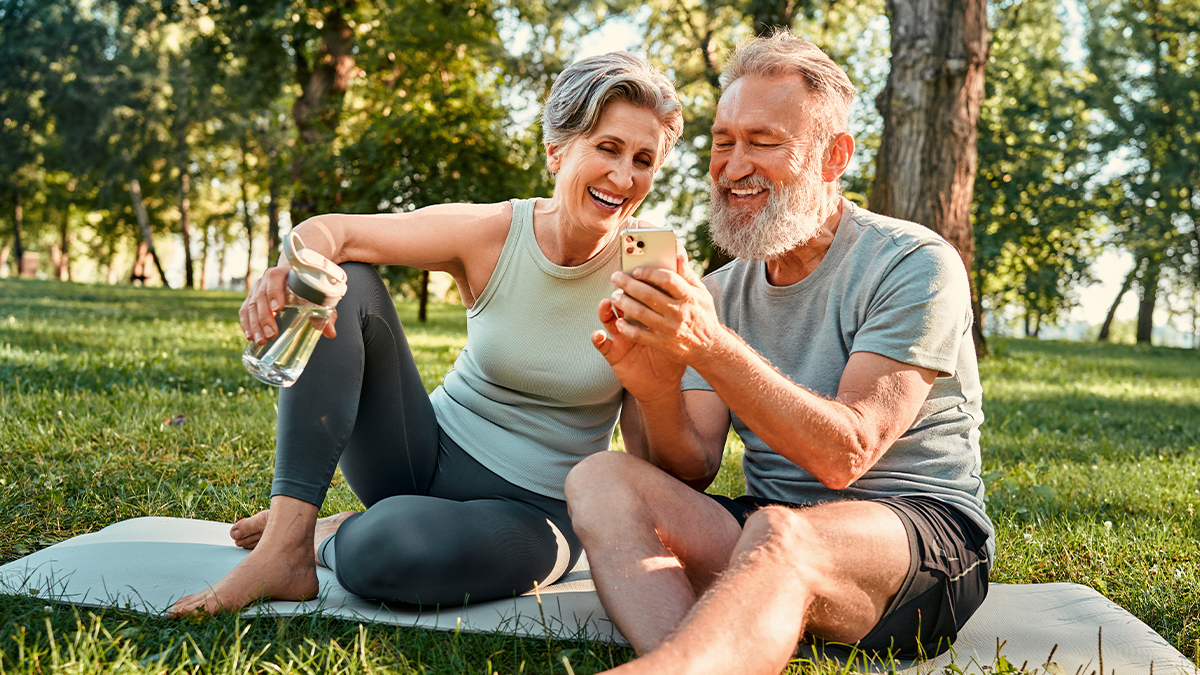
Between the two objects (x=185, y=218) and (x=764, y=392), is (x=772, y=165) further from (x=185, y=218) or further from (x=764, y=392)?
(x=185, y=218)

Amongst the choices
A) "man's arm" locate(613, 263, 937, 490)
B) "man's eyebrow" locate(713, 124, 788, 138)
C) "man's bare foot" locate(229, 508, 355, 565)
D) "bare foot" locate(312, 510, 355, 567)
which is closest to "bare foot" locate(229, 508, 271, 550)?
"man's bare foot" locate(229, 508, 355, 565)

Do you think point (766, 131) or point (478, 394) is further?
point (478, 394)

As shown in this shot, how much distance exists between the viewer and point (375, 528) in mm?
2375

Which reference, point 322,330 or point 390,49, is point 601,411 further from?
point 390,49

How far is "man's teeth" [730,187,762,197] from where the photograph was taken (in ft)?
8.75

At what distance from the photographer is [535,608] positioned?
2488 millimetres

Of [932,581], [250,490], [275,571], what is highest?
[932,581]

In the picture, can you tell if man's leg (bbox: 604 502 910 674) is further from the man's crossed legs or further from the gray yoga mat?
the gray yoga mat

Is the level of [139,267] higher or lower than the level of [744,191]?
lower

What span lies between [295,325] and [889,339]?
5.16 feet

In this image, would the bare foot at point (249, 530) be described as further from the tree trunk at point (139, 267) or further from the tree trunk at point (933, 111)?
the tree trunk at point (139, 267)

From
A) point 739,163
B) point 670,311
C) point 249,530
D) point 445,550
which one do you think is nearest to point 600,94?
point 739,163

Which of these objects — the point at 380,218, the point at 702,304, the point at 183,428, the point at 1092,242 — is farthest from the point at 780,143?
the point at 1092,242

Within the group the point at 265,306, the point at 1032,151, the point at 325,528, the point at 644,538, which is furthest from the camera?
the point at 1032,151
